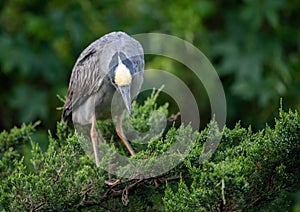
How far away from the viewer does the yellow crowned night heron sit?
10.0ft

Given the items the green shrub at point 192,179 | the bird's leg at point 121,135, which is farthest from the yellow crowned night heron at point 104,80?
the green shrub at point 192,179

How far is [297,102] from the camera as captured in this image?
17.7 feet

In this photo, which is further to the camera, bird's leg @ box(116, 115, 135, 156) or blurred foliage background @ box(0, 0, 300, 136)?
blurred foliage background @ box(0, 0, 300, 136)

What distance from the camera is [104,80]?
3213 millimetres

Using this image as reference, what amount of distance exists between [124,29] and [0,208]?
300 cm

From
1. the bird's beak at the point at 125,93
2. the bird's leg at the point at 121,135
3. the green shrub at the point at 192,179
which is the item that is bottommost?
the green shrub at the point at 192,179

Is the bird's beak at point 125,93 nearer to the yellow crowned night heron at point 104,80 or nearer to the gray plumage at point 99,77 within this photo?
the yellow crowned night heron at point 104,80

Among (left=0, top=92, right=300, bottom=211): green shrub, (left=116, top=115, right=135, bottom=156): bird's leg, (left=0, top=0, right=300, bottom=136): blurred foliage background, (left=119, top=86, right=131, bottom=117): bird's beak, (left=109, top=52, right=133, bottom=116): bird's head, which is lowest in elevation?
(left=0, top=92, right=300, bottom=211): green shrub

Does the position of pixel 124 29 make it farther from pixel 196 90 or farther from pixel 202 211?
pixel 202 211

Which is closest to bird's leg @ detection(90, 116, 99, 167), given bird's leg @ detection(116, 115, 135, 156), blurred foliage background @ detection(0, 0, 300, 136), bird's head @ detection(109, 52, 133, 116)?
bird's leg @ detection(116, 115, 135, 156)

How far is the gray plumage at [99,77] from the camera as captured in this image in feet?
10.4

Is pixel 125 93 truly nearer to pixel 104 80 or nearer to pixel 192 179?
pixel 104 80

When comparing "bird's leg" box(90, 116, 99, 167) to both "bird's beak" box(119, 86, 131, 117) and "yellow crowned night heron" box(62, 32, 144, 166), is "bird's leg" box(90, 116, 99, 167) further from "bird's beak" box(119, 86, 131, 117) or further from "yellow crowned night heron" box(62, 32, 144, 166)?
"bird's beak" box(119, 86, 131, 117)

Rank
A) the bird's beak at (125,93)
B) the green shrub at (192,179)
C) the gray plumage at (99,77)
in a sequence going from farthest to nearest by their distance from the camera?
1. the gray plumage at (99,77)
2. the bird's beak at (125,93)
3. the green shrub at (192,179)
